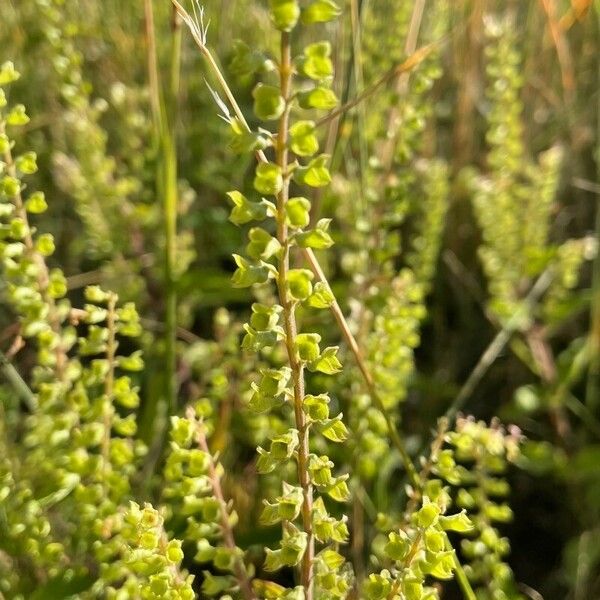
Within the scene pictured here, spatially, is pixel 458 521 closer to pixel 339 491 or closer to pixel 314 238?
pixel 339 491

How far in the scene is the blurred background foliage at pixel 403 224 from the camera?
1.02 metres

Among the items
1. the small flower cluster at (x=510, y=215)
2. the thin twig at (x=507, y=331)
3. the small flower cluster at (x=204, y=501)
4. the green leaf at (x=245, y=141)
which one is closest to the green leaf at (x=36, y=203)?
the small flower cluster at (x=204, y=501)

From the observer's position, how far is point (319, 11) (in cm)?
40

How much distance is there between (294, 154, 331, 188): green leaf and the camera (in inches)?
16.5

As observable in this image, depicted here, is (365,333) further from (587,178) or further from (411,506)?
(587,178)

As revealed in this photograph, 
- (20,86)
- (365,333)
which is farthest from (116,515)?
(20,86)

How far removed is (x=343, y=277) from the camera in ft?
4.96

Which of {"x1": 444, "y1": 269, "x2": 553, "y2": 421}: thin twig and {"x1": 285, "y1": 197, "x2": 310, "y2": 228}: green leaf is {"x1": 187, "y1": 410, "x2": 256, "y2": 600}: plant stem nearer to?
{"x1": 285, "y1": 197, "x2": 310, "y2": 228}: green leaf

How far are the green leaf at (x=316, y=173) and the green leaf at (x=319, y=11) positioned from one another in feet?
0.21

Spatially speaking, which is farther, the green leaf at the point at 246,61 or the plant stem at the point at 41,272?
the plant stem at the point at 41,272

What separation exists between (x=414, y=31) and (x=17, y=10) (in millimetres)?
858


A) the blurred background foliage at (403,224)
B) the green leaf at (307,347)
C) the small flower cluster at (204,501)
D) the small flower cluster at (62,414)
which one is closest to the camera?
→ the green leaf at (307,347)

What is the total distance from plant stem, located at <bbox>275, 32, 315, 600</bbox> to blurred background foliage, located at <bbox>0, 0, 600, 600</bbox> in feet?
1.03

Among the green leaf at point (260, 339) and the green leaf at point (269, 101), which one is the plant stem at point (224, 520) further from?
the green leaf at point (269, 101)
